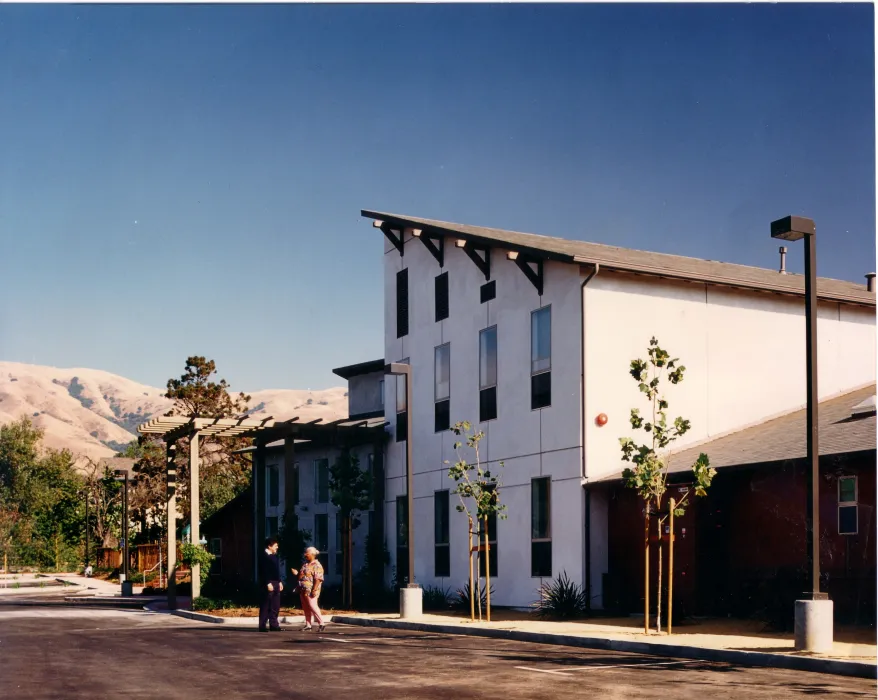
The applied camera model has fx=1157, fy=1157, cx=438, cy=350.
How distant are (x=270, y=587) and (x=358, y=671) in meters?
7.58

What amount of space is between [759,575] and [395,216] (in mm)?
15885

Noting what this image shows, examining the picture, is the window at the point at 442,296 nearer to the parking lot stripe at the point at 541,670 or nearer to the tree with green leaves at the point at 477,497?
the tree with green leaves at the point at 477,497

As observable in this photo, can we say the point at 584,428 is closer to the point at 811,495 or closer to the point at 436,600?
the point at 436,600

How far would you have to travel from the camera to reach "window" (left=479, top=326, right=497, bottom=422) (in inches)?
1125

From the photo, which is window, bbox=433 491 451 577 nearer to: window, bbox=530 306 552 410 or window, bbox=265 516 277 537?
window, bbox=530 306 552 410

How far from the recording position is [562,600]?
930 inches

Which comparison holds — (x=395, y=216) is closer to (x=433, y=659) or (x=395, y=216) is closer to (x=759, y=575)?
(x=759, y=575)

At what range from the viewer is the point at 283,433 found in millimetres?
30781

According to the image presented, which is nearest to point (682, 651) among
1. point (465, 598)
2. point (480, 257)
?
point (465, 598)

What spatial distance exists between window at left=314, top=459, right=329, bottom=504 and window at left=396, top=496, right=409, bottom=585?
5.04m

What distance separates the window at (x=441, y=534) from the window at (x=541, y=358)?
4879 mm

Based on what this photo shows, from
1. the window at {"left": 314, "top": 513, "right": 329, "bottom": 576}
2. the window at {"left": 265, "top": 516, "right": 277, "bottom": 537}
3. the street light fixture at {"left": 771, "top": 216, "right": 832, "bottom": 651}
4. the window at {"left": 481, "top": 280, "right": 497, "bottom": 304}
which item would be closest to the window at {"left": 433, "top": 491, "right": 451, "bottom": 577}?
the window at {"left": 481, "top": 280, "right": 497, "bottom": 304}

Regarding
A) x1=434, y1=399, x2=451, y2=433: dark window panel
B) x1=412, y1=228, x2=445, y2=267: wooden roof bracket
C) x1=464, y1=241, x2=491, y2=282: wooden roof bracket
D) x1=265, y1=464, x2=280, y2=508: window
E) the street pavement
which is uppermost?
x1=412, y1=228, x2=445, y2=267: wooden roof bracket

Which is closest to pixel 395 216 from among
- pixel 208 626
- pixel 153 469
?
pixel 208 626
